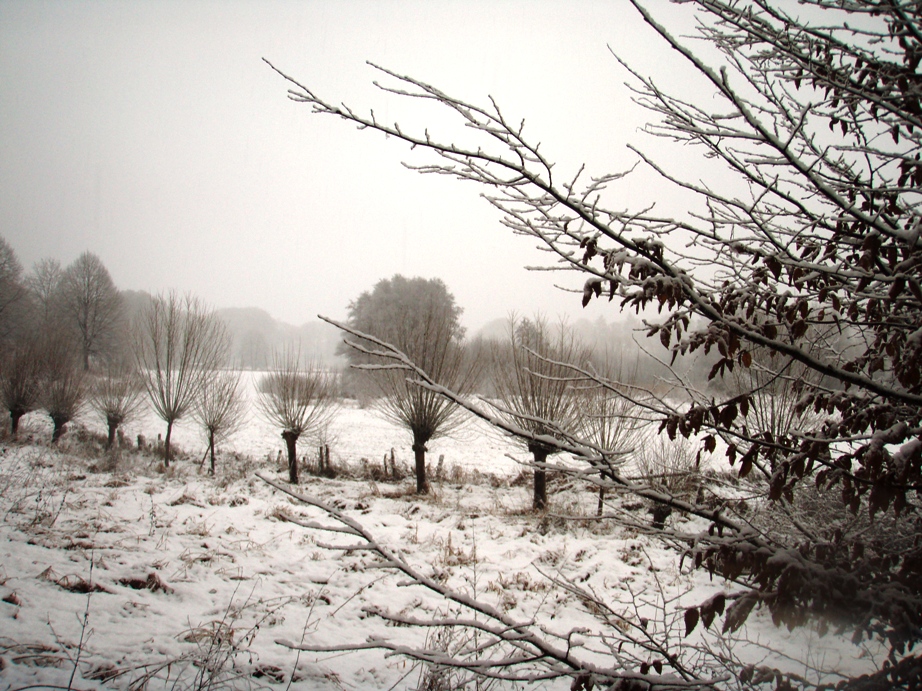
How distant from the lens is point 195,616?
4441 millimetres

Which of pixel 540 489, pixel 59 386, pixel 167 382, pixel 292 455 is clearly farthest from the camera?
pixel 59 386

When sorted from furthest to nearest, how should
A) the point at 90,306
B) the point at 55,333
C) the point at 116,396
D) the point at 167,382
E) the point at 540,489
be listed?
the point at 90,306
the point at 55,333
the point at 116,396
the point at 167,382
the point at 540,489

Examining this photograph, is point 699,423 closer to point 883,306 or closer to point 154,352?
point 883,306

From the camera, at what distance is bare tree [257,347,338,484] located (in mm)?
12102

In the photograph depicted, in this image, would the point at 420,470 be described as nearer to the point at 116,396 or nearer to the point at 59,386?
the point at 116,396

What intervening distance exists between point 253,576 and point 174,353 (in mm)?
9481

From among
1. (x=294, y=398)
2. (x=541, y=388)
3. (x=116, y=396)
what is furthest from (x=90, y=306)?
(x=541, y=388)

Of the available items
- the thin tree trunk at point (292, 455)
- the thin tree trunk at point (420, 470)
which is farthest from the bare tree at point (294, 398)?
the thin tree trunk at point (420, 470)

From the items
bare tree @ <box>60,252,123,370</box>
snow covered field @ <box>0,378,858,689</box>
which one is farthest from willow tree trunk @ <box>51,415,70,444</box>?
bare tree @ <box>60,252,123,370</box>

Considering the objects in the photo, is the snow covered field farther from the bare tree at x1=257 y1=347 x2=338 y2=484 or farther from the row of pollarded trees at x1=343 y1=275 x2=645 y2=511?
the bare tree at x1=257 y1=347 x2=338 y2=484

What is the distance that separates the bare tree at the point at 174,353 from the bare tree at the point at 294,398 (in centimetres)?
198

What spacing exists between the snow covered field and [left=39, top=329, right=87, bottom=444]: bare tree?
258cm

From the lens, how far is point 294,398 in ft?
39.8

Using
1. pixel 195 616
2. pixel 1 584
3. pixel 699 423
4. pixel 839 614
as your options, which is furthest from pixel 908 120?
pixel 1 584
